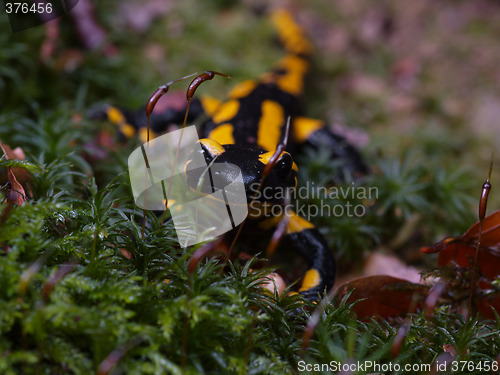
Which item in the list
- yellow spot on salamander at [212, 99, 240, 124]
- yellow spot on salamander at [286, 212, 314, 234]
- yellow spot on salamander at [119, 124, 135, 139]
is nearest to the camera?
yellow spot on salamander at [286, 212, 314, 234]

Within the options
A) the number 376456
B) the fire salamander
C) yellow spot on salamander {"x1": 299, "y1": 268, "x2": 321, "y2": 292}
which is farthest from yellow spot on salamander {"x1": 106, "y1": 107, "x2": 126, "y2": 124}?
yellow spot on salamander {"x1": 299, "y1": 268, "x2": 321, "y2": 292}

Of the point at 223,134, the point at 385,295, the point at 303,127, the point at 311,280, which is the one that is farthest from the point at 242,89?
the point at 385,295

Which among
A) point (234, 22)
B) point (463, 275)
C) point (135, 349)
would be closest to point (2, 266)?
point (135, 349)

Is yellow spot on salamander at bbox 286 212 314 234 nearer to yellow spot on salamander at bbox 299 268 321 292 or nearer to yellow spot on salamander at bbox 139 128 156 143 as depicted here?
yellow spot on salamander at bbox 299 268 321 292

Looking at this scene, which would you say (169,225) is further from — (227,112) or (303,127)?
(303,127)

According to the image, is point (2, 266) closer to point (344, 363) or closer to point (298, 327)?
point (298, 327)

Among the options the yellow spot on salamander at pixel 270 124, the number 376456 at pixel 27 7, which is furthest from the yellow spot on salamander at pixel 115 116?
the yellow spot on salamander at pixel 270 124
